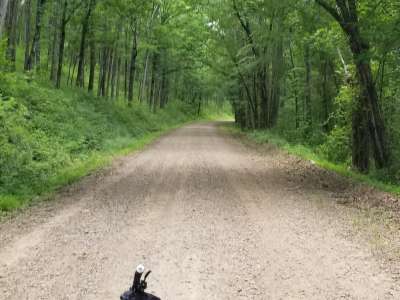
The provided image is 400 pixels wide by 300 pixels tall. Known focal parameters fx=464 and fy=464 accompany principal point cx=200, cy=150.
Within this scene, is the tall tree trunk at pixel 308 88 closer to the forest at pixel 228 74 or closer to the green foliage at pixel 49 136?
the forest at pixel 228 74

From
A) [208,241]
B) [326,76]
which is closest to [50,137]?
[208,241]

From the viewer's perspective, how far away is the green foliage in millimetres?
11359

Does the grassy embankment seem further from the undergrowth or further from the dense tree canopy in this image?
the undergrowth

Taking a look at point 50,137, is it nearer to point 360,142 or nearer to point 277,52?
point 360,142

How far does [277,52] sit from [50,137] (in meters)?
16.3

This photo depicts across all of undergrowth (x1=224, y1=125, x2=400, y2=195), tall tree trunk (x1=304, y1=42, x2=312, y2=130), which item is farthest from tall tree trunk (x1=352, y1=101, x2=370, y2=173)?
tall tree trunk (x1=304, y1=42, x2=312, y2=130)

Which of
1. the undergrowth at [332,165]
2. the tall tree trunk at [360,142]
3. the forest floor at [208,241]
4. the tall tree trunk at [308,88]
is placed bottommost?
the forest floor at [208,241]

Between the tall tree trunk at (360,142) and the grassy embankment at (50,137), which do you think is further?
the tall tree trunk at (360,142)

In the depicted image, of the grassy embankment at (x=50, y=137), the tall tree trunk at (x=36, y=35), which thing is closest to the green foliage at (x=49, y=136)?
the grassy embankment at (x=50, y=137)

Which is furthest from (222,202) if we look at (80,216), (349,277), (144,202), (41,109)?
(41,109)

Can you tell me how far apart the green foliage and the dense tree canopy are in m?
2.58

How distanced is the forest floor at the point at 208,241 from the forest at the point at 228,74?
2.26 metres

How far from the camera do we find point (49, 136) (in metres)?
17.1

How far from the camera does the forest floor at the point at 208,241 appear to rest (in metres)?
5.45
